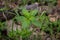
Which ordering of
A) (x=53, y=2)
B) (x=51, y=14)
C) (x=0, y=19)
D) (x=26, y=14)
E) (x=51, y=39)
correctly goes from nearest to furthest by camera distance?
1. (x=26, y=14)
2. (x=51, y=39)
3. (x=0, y=19)
4. (x=51, y=14)
5. (x=53, y=2)

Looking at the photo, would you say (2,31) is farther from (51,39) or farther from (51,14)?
(51,14)

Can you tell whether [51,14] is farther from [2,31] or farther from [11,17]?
[2,31]

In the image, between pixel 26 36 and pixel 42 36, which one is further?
pixel 42 36

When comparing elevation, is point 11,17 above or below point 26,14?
below

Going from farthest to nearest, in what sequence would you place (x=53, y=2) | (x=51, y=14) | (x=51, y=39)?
(x=53, y=2) → (x=51, y=14) → (x=51, y=39)

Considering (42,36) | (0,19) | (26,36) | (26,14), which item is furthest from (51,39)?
(0,19)

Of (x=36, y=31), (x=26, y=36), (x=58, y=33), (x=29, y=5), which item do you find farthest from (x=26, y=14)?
(x=29, y=5)

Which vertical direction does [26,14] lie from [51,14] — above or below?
above

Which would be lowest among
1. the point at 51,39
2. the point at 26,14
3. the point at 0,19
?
the point at 51,39

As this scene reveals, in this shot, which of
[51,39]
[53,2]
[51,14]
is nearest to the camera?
[51,39]
